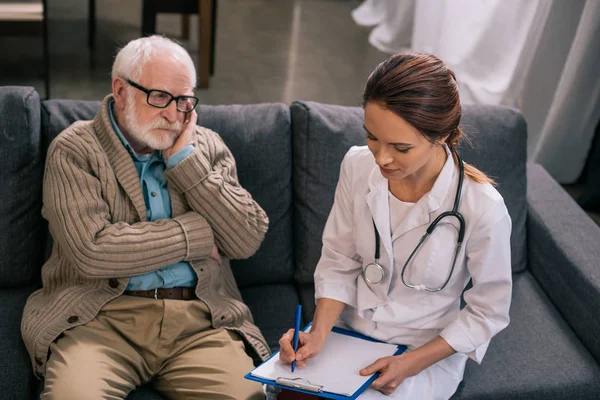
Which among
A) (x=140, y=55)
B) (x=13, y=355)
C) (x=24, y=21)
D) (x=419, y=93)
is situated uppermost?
(x=419, y=93)

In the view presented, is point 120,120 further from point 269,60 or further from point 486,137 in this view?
point 269,60

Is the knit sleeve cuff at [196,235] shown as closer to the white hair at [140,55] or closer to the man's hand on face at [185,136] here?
the man's hand on face at [185,136]

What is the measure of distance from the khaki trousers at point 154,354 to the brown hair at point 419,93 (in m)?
0.81

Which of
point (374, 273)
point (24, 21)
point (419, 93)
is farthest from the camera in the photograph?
point (24, 21)

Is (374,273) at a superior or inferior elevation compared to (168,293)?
superior

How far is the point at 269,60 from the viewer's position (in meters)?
5.45

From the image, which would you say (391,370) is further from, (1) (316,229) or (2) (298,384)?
(1) (316,229)

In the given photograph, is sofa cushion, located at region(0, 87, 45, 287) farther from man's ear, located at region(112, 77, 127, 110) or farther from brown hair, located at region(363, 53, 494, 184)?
brown hair, located at region(363, 53, 494, 184)

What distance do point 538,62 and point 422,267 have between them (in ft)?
7.79

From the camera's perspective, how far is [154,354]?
2.16 m

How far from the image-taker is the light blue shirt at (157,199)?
2.22 m

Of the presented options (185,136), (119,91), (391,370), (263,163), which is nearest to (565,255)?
(391,370)

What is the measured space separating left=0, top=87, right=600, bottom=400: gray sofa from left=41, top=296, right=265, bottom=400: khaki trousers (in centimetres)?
19

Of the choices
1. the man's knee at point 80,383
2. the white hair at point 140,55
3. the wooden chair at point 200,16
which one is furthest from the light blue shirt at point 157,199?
the wooden chair at point 200,16
